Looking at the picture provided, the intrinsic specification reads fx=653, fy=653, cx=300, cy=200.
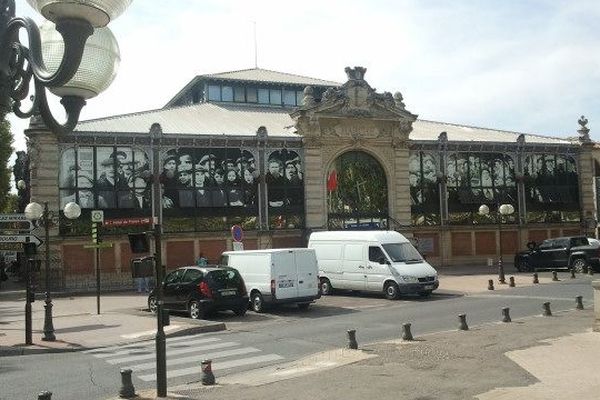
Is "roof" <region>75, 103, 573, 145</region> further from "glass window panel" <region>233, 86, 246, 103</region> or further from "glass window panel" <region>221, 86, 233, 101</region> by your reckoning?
"glass window panel" <region>221, 86, 233, 101</region>

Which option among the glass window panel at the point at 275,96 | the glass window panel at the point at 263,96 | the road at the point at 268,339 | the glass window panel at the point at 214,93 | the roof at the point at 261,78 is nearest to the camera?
the road at the point at 268,339

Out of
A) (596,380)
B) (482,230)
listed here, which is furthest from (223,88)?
(596,380)

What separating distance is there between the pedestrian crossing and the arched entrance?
22068 millimetres

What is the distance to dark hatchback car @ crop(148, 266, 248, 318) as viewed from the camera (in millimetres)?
20375

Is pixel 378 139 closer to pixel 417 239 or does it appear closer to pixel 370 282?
pixel 417 239

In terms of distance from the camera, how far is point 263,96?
4594cm

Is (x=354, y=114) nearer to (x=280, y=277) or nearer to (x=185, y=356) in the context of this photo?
(x=280, y=277)

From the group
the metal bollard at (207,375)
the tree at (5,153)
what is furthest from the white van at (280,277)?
the tree at (5,153)

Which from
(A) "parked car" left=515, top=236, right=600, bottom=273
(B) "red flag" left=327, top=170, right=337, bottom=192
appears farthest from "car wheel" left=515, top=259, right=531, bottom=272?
(B) "red flag" left=327, top=170, right=337, bottom=192

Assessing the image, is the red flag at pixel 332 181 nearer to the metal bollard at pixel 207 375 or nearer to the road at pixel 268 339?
the road at pixel 268 339

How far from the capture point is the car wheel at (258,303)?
878 inches

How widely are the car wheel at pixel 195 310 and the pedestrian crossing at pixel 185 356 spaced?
341 centimetres

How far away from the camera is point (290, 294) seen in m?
22.1

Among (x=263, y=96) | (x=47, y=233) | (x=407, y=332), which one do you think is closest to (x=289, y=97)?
(x=263, y=96)
